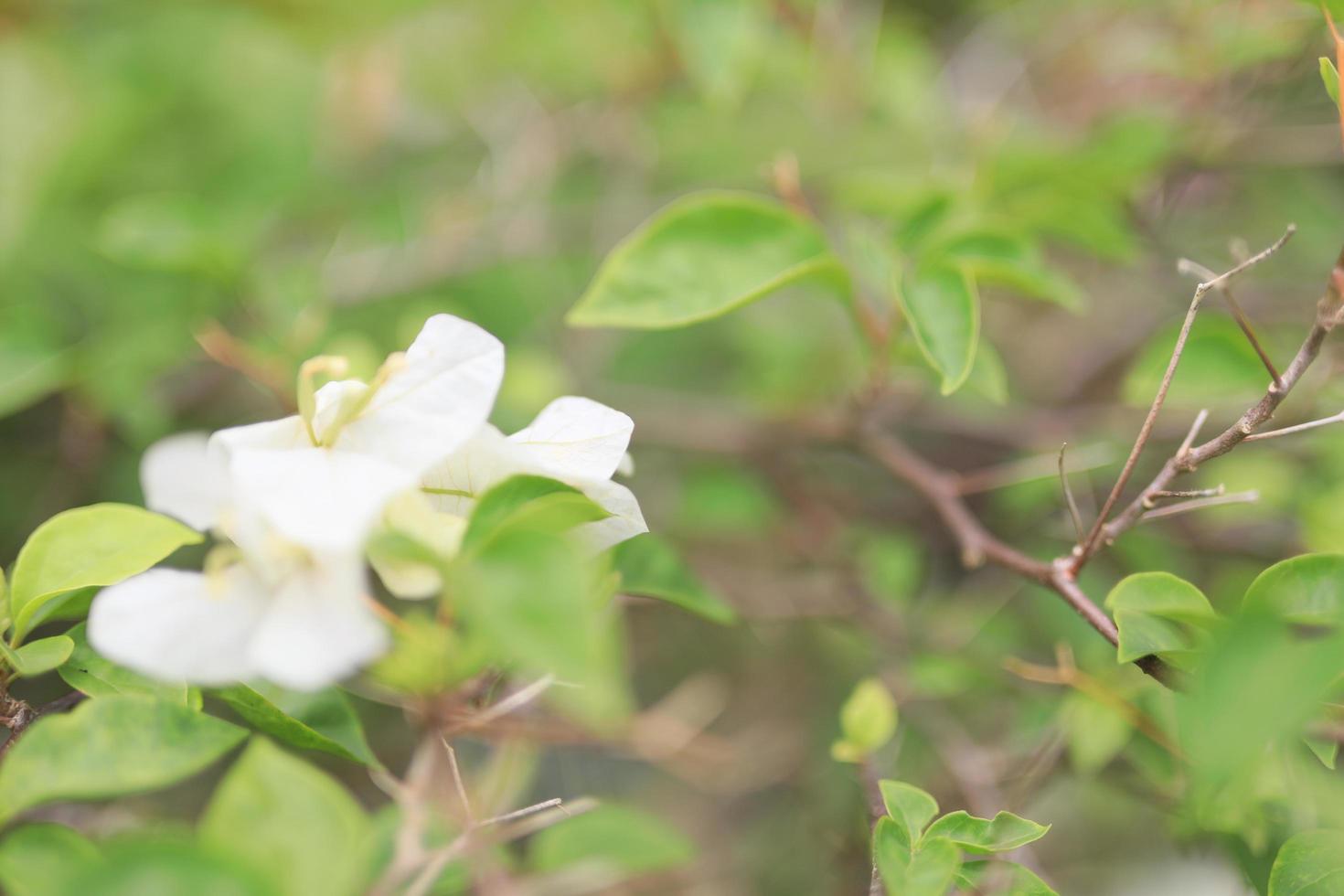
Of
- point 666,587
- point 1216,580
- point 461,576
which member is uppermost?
point 461,576

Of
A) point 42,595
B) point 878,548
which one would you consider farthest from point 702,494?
point 42,595

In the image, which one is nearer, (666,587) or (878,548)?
(666,587)

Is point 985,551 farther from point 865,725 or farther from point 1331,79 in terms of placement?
point 1331,79

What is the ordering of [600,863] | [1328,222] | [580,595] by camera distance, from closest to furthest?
[580,595]
[600,863]
[1328,222]

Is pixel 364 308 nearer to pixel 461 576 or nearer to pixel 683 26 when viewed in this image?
pixel 683 26

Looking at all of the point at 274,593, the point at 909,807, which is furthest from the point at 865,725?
the point at 274,593

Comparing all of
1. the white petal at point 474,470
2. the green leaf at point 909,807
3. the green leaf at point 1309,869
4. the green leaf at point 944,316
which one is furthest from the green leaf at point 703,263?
the green leaf at point 1309,869
